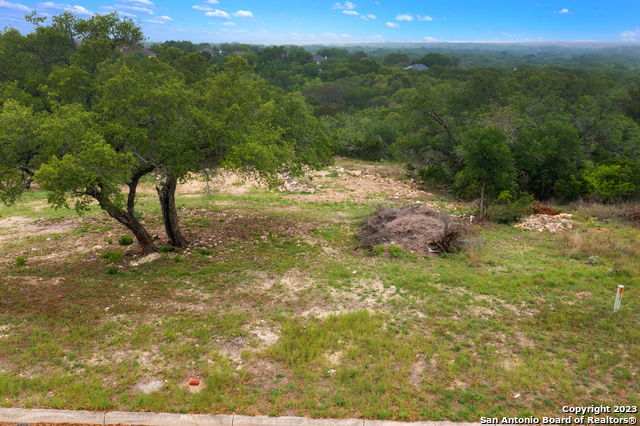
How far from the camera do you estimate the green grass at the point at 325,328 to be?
5.49 m

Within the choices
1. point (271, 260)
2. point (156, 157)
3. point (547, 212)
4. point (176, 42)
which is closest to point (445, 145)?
point (547, 212)

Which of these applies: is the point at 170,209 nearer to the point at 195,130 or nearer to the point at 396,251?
the point at 195,130

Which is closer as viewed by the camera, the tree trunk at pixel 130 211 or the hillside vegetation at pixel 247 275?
the hillside vegetation at pixel 247 275

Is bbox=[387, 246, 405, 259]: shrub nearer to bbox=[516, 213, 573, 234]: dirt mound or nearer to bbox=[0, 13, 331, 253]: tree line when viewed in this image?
bbox=[0, 13, 331, 253]: tree line

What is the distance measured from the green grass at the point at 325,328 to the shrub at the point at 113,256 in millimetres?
162

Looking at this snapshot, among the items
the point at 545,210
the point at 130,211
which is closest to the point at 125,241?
the point at 130,211

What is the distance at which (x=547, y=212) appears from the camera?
51.0 ft

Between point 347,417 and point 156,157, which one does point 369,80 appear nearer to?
point 156,157

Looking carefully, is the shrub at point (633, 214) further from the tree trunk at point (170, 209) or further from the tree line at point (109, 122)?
the tree trunk at point (170, 209)

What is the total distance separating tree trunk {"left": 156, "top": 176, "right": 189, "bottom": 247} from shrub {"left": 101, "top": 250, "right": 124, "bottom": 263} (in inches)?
52.7

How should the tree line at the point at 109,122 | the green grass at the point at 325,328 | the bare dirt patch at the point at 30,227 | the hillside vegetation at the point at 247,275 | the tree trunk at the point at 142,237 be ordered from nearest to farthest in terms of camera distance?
the green grass at the point at 325,328
the hillside vegetation at the point at 247,275
the tree line at the point at 109,122
the tree trunk at the point at 142,237
the bare dirt patch at the point at 30,227

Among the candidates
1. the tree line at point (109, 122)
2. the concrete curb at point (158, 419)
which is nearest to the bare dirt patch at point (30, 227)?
the tree line at point (109, 122)

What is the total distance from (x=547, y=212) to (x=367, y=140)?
52.0 feet

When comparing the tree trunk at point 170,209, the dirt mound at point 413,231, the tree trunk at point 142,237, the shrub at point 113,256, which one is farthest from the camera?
the dirt mound at point 413,231
